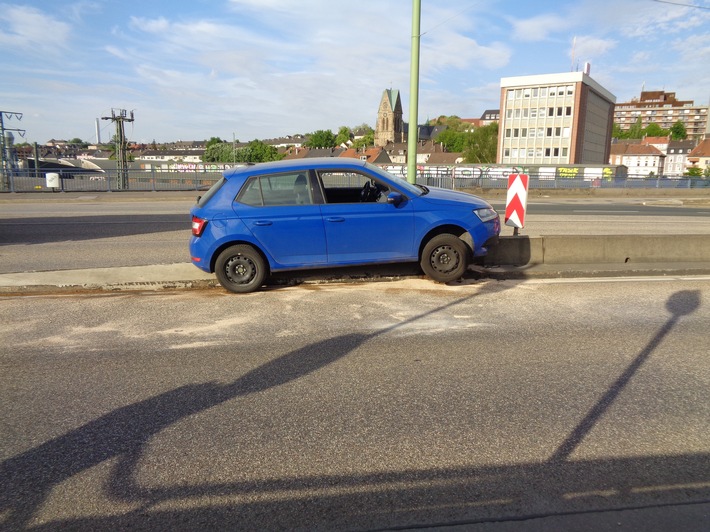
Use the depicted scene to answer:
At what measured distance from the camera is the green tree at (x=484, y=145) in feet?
344

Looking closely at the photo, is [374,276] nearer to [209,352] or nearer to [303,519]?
[209,352]

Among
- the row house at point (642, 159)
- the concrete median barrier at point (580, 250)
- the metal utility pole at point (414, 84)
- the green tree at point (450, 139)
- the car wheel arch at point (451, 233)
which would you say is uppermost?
the green tree at point (450, 139)

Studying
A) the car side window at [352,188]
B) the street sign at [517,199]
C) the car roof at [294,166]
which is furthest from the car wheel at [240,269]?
the street sign at [517,199]

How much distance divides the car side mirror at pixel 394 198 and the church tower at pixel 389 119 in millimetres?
154996

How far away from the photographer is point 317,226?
25.1ft

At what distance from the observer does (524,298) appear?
734cm

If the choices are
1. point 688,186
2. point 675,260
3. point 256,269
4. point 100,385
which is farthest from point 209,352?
point 688,186

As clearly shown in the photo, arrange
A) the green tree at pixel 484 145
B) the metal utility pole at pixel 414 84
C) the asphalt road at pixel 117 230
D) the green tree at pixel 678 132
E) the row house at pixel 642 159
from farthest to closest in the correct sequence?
the green tree at pixel 678 132
the row house at pixel 642 159
the green tree at pixel 484 145
the metal utility pole at pixel 414 84
the asphalt road at pixel 117 230

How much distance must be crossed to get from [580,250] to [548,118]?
84.9m

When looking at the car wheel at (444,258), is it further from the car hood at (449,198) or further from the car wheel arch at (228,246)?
the car wheel arch at (228,246)

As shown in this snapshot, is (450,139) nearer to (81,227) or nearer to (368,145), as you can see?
(368,145)

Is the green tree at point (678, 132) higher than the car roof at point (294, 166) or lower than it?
higher

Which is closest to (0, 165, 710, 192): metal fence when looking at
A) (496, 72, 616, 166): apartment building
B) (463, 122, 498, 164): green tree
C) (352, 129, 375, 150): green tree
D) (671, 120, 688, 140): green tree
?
(496, 72, 616, 166): apartment building

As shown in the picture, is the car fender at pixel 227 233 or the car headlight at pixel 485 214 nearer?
the car fender at pixel 227 233
